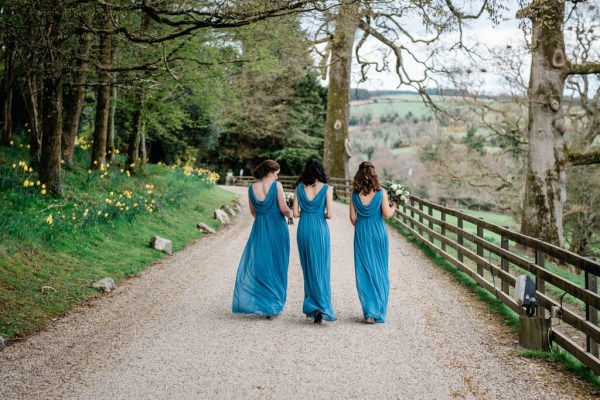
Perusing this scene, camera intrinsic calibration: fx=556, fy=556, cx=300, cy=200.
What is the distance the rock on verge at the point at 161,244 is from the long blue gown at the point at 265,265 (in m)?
4.57

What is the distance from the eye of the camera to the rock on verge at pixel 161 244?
442 inches

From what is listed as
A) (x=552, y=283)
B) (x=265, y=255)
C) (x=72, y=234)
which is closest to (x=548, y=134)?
(x=552, y=283)

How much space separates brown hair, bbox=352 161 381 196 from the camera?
6.99 meters

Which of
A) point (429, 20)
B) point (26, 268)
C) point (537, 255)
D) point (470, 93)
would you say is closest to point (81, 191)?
point (26, 268)

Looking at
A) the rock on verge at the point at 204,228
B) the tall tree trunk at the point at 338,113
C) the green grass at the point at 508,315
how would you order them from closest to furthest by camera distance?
1. the green grass at the point at 508,315
2. the rock on verge at the point at 204,228
3. the tall tree trunk at the point at 338,113

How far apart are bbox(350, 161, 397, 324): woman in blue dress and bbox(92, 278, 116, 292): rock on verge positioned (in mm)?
3736

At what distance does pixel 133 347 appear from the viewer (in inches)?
224

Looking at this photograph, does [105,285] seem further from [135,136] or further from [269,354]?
[135,136]

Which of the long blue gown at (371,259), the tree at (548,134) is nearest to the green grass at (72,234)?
the long blue gown at (371,259)

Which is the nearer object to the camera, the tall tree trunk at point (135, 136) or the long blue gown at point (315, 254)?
the long blue gown at point (315, 254)

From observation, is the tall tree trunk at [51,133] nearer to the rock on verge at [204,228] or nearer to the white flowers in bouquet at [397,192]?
the rock on verge at [204,228]

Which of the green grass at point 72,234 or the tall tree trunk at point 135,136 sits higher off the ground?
the tall tree trunk at point 135,136

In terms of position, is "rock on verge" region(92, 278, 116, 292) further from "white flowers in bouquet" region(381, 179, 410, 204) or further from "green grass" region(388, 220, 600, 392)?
"green grass" region(388, 220, 600, 392)

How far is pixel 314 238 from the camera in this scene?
22.9 ft
